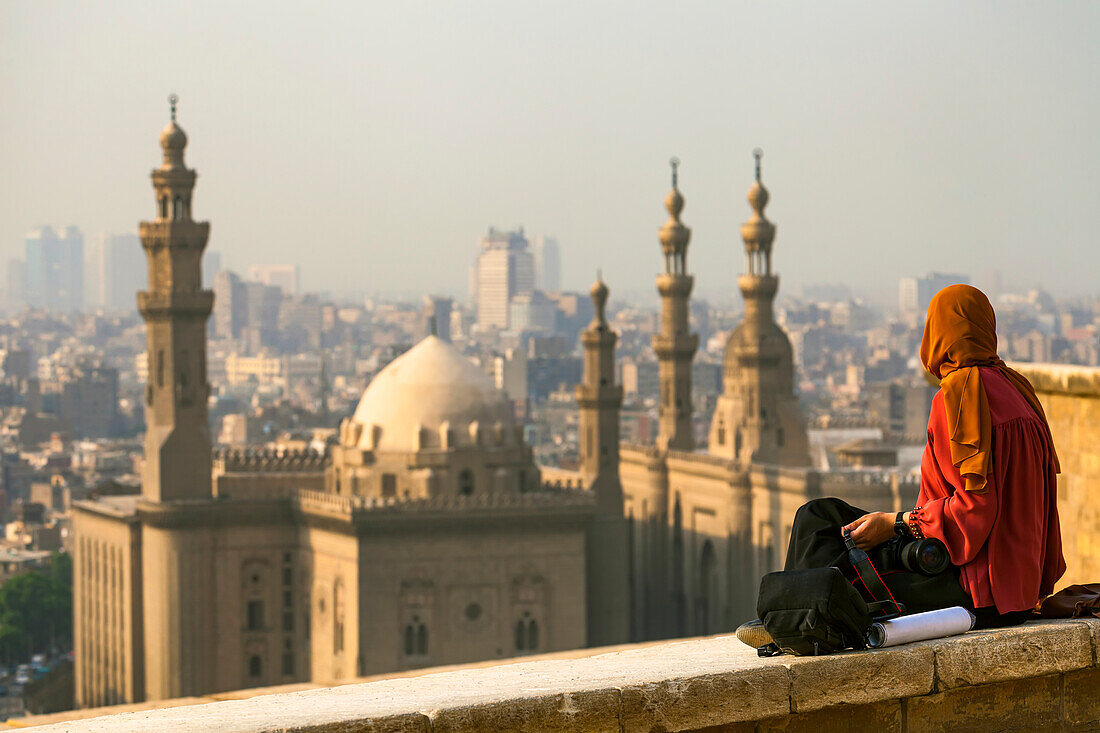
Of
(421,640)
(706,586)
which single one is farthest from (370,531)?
(706,586)

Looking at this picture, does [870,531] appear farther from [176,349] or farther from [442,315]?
[442,315]

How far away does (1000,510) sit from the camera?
5.34 metres

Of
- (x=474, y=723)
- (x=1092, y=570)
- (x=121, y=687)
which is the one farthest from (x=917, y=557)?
(x=121, y=687)

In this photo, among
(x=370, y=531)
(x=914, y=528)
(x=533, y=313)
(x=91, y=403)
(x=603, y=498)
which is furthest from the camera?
(x=533, y=313)

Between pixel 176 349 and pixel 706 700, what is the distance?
28481mm

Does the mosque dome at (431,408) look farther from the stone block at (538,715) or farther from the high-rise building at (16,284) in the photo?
the high-rise building at (16,284)

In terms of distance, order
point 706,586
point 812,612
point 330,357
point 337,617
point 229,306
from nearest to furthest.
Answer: point 812,612, point 337,617, point 706,586, point 330,357, point 229,306

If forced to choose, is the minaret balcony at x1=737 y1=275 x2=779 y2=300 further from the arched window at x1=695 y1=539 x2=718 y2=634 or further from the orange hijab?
the orange hijab

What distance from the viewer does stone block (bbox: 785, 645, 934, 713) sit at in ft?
15.7

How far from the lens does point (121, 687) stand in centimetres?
3453

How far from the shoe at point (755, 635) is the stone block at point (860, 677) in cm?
18

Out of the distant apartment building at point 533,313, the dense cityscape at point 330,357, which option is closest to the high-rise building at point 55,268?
the dense cityscape at point 330,357

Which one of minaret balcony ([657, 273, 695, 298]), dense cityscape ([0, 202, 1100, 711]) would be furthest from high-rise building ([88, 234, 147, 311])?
minaret balcony ([657, 273, 695, 298])

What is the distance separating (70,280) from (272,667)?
145525 mm
